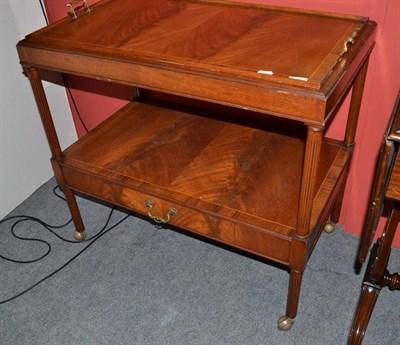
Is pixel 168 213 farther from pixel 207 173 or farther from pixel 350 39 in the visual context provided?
pixel 350 39

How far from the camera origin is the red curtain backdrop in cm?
132

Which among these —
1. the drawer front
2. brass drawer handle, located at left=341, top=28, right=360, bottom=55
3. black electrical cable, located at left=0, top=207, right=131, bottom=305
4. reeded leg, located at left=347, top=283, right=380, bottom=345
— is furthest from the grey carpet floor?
brass drawer handle, located at left=341, top=28, right=360, bottom=55

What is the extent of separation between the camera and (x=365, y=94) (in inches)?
57.6

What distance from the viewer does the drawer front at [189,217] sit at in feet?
4.26

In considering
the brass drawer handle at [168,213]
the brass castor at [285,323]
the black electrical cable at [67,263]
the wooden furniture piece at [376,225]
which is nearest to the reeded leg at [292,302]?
the brass castor at [285,323]

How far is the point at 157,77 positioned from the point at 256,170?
48 cm

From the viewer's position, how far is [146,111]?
5.87 feet

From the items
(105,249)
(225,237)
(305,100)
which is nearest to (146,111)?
(105,249)

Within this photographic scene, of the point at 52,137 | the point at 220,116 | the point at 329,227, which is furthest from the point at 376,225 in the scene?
the point at 52,137

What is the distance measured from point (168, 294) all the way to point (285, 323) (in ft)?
1.31

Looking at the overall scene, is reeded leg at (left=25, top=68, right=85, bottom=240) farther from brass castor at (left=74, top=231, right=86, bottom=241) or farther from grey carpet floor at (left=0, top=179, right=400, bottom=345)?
grey carpet floor at (left=0, top=179, right=400, bottom=345)

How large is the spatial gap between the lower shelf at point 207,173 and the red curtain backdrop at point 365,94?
114 mm

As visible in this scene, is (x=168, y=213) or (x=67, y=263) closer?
(x=168, y=213)

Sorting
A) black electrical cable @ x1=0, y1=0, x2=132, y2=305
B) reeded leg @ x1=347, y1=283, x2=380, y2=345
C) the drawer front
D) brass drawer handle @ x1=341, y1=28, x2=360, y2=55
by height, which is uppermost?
brass drawer handle @ x1=341, y1=28, x2=360, y2=55
